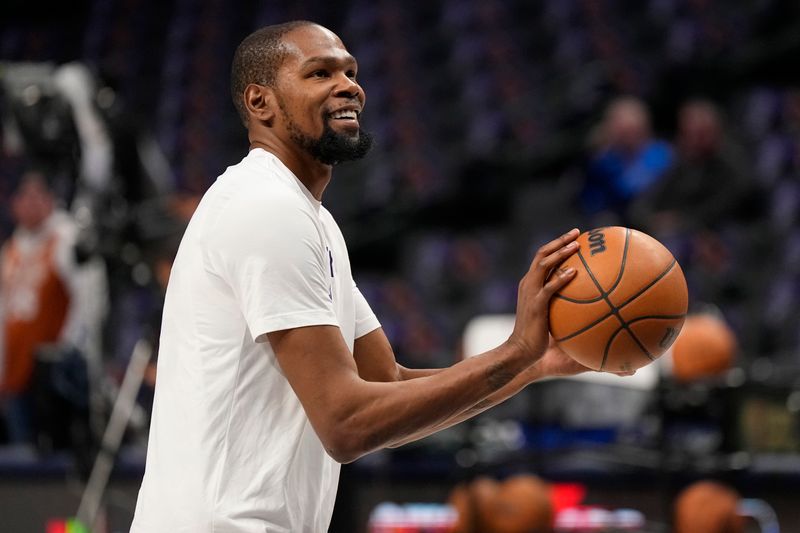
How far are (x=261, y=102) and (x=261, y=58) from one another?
10 centimetres

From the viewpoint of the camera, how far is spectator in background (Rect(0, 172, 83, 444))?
7.71 m

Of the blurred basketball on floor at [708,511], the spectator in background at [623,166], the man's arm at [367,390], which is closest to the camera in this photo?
the man's arm at [367,390]

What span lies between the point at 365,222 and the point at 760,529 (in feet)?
18.0

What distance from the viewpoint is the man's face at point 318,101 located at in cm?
279

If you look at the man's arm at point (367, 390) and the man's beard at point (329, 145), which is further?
the man's beard at point (329, 145)

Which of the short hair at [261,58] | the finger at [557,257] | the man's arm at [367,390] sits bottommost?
the man's arm at [367,390]

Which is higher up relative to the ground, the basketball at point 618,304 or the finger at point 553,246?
the finger at point 553,246

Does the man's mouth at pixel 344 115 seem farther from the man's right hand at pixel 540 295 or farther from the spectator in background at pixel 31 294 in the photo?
the spectator in background at pixel 31 294

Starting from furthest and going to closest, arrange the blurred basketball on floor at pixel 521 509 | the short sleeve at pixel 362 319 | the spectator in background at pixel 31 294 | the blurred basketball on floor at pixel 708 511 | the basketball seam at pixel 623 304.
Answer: the spectator in background at pixel 31 294
the blurred basketball on floor at pixel 521 509
the blurred basketball on floor at pixel 708 511
the short sleeve at pixel 362 319
the basketball seam at pixel 623 304

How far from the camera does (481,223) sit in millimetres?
10453

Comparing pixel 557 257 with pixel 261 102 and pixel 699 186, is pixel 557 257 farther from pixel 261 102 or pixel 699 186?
pixel 699 186

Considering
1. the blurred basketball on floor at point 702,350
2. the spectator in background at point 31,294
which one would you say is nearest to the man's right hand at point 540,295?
the blurred basketball on floor at point 702,350

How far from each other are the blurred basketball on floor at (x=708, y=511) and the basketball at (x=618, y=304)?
9.67 ft

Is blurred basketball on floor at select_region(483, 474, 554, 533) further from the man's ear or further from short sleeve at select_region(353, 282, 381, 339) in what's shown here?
the man's ear
